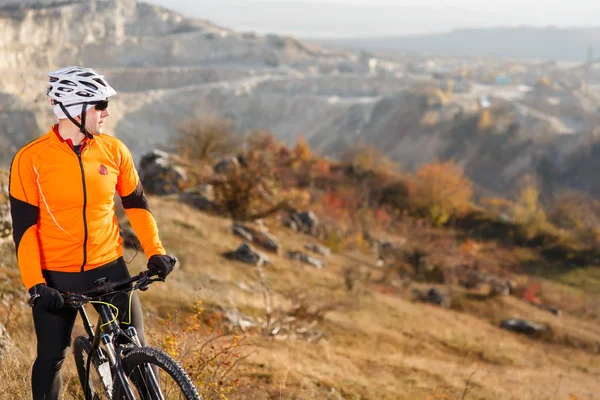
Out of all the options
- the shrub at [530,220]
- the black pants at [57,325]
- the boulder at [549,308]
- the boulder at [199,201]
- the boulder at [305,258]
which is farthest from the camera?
the shrub at [530,220]

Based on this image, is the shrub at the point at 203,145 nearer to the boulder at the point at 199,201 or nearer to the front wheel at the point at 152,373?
the boulder at the point at 199,201

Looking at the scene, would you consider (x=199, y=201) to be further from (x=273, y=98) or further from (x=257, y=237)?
(x=273, y=98)

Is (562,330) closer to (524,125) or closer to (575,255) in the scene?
(575,255)

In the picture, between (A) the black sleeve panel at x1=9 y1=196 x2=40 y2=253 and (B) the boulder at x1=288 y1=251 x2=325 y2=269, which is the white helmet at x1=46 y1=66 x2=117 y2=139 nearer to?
(A) the black sleeve panel at x1=9 y1=196 x2=40 y2=253

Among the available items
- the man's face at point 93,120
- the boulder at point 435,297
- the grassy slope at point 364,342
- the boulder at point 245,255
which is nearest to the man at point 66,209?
the man's face at point 93,120

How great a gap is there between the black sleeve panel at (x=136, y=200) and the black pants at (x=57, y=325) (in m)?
0.45

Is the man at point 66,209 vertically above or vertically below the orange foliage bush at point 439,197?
above

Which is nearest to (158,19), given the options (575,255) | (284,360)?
(575,255)

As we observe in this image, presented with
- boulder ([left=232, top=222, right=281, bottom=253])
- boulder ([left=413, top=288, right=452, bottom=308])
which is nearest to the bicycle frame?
boulder ([left=232, top=222, right=281, bottom=253])

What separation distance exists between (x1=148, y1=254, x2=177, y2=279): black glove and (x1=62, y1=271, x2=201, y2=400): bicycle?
7 centimetres

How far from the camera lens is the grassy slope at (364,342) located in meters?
9.15

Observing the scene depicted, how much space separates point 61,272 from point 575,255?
156 ft

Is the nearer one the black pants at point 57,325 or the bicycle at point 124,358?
the bicycle at point 124,358

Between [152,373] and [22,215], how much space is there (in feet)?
4.46
